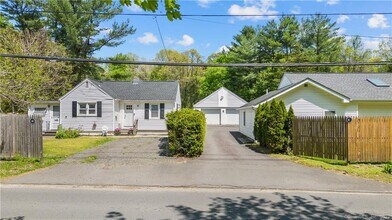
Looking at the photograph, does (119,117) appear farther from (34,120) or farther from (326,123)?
(326,123)

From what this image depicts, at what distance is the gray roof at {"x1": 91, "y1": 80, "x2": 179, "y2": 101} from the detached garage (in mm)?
10735

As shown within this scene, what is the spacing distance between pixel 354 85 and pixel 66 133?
21926mm

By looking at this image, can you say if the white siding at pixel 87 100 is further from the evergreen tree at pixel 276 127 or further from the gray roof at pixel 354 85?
the evergreen tree at pixel 276 127

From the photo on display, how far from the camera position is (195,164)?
1198 cm

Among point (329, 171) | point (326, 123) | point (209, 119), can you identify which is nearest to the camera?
point (329, 171)

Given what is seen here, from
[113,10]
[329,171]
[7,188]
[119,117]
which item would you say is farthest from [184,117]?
[113,10]

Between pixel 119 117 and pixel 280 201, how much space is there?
70.1 feet

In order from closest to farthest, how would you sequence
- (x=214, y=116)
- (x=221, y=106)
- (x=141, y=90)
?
(x=141, y=90) < (x=221, y=106) < (x=214, y=116)

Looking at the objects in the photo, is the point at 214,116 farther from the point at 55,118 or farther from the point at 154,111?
the point at 55,118

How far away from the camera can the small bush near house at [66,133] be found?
22.3 metres

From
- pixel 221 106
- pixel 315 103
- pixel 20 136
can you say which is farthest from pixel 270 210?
pixel 221 106

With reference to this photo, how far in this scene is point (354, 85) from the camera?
20.5 m

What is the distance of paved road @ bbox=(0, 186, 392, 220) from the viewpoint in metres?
6.04

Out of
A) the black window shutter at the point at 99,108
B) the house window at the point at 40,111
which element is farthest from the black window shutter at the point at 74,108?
the house window at the point at 40,111
